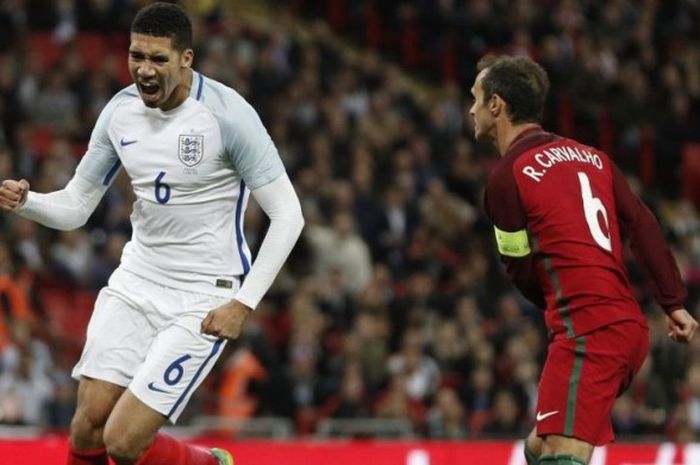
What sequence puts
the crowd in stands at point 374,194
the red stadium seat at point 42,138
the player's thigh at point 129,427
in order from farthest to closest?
the red stadium seat at point 42,138, the crowd in stands at point 374,194, the player's thigh at point 129,427

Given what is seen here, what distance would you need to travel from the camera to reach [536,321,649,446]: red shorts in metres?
5.82

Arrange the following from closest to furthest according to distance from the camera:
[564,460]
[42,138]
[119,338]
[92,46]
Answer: [564,460], [119,338], [42,138], [92,46]

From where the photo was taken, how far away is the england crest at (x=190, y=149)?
20.5ft

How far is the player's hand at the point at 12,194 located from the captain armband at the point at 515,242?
6.18ft

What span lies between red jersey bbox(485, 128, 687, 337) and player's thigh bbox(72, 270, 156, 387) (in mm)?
1485

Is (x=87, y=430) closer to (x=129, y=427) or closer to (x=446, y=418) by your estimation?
(x=129, y=427)

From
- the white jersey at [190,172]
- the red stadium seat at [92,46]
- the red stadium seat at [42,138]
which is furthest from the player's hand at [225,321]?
the red stadium seat at [92,46]

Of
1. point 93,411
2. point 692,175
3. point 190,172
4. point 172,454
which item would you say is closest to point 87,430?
point 93,411

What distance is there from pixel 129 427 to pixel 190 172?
1.03 metres

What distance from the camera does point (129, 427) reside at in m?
6.09

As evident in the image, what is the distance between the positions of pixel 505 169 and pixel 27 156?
312 inches

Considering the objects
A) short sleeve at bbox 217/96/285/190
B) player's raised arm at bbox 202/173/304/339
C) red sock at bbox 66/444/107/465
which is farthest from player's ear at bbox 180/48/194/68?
red sock at bbox 66/444/107/465

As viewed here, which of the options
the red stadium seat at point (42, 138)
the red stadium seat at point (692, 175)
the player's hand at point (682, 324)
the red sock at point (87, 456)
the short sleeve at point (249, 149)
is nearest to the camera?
the player's hand at point (682, 324)

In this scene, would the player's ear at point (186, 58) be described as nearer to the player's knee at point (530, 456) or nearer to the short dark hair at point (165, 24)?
the short dark hair at point (165, 24)
